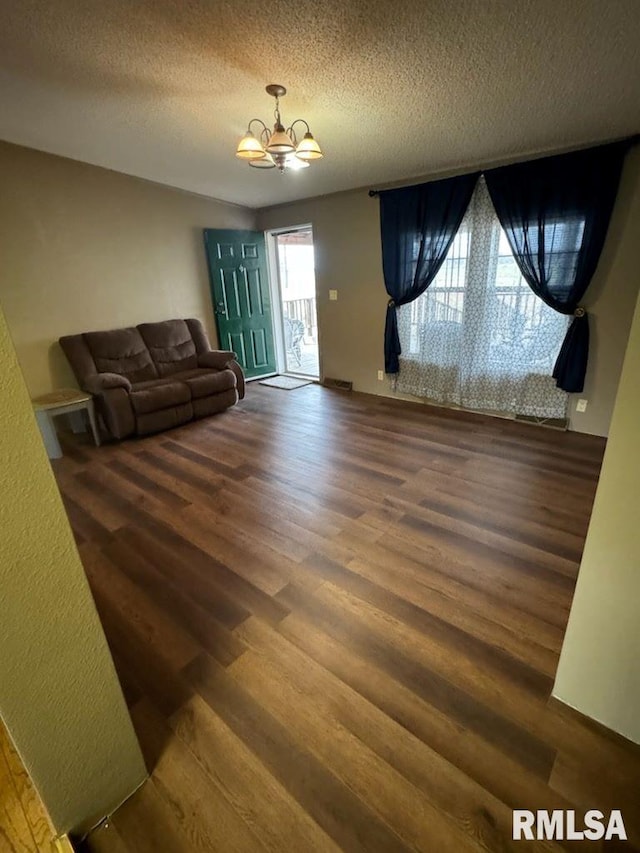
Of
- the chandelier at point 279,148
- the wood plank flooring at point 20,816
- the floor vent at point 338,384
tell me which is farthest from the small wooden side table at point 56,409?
the floor vent at point 338,384

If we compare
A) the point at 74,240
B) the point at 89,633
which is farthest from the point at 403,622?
the point at 74,240

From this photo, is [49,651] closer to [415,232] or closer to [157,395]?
[157,395]

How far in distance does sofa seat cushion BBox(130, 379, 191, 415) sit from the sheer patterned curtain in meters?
2.49

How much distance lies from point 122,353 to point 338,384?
2.52 m

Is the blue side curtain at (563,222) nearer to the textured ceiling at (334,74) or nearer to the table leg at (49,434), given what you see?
the textured ceiling at (334,74)

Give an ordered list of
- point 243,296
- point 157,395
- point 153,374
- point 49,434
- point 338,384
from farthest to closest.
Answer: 1. point 243,296
2. point 338,384
3. point 153,374
4. point 157,395
5. point 49,434

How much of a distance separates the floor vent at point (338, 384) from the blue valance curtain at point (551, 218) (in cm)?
160

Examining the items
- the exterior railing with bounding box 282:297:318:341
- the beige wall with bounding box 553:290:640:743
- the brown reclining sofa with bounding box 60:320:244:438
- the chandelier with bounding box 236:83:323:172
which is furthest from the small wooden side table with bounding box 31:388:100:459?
Result: the exterior railing with bounding box 282:297:318:341

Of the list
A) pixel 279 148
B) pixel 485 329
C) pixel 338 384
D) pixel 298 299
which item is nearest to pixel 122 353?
pixel 338 384

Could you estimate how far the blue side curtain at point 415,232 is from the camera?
352 cm

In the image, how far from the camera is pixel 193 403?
13.0 feet

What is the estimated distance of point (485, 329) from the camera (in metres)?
3.64

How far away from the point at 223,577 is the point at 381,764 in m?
1.01

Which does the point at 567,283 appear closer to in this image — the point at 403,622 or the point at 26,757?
the point at 403,622
